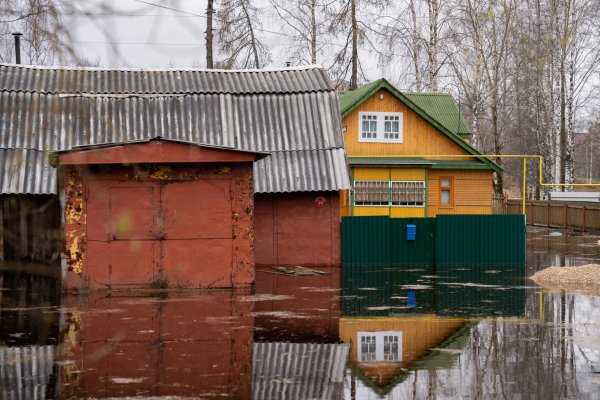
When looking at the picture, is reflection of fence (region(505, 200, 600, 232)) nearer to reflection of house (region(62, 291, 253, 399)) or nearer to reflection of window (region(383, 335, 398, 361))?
reflection of house (region(62, 291, 253, 399))

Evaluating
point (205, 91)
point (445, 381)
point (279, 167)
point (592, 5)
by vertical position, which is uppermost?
point (592, 5)

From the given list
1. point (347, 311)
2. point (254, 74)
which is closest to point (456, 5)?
A: point (254, 74)

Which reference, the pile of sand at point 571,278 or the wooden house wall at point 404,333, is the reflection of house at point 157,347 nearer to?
the wooden house wall at point 404,333

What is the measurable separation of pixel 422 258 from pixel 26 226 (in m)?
11.7

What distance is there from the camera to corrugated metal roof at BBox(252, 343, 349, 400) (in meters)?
9.55

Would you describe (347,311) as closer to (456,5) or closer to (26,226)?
(26,226)

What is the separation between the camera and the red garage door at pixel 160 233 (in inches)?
744

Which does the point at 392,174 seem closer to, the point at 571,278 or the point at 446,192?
the point at 446,192

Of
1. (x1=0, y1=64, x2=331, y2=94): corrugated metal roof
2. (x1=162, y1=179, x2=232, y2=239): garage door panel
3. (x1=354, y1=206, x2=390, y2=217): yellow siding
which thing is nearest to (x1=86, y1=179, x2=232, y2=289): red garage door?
(x1=162, y1=179, x2=232, y2=239): garage door panel

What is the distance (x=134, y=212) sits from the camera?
749 inches

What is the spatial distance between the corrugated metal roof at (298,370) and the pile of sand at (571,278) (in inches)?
389

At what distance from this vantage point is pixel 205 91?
26125 mm

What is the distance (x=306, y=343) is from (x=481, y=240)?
15.0 metres

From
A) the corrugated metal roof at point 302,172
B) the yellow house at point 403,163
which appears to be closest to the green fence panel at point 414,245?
the corrugated metal roof at point 302,172
